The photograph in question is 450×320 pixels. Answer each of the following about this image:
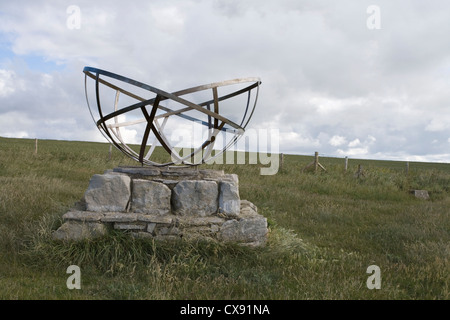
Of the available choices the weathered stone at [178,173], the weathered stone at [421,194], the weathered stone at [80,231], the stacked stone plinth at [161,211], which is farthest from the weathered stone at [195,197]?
the weathered stone at [421,194]

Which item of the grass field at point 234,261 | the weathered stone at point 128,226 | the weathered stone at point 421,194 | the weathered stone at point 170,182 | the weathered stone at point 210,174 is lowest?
Answer: the grass field at point 234,261

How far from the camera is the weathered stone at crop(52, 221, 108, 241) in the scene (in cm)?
520

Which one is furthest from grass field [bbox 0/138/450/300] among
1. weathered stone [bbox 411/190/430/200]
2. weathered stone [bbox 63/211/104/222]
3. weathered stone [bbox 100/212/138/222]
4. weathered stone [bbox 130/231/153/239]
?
weathered stone [bbox 411/190/430/200]

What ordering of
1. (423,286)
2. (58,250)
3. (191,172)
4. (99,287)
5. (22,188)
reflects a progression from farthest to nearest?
(22,188) < (191,172) < (58,250) < (423,286) < (99,287)

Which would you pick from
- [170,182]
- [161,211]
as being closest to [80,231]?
[161,211]

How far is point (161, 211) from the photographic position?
18.1 ft

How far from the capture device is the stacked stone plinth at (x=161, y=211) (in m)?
5.25

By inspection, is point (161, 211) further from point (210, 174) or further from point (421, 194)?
point (421, 194)

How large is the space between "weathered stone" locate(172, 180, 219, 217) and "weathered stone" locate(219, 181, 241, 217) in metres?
0.11

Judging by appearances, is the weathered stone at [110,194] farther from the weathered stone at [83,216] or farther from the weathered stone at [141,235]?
the weathered stone at [141,235]

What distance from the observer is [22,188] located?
8.62 meters
